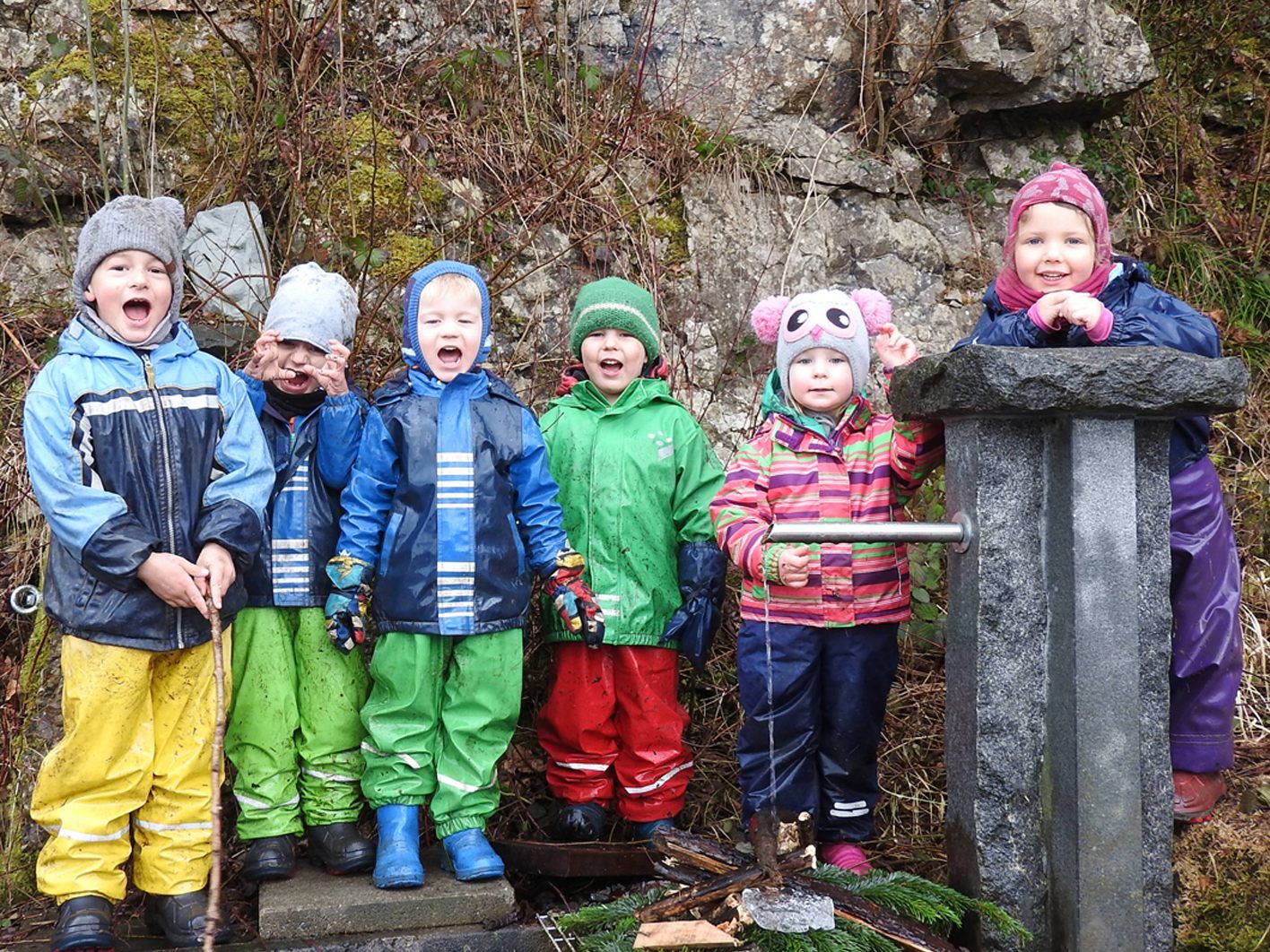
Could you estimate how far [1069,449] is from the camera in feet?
9.89

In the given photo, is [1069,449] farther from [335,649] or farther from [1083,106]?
[1083,106]

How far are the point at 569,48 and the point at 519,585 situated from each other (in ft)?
11.8

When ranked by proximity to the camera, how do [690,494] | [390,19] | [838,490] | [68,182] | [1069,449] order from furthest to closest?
[390,19]
[68,182]
[690,494]
[838,490]
[1069,449]

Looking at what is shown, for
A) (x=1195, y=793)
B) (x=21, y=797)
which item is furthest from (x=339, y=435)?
(x=1195, y=793)

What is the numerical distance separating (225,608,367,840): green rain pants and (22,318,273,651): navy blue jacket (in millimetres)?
287

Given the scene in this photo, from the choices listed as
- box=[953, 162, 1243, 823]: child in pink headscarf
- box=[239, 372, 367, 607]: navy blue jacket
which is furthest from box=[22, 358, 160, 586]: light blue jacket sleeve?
box=[953, 162, 1243, 823]: child in pink headscarf

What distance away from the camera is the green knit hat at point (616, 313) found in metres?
4.17

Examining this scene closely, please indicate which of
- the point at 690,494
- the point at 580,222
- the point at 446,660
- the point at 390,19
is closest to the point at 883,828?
the point at 690,494

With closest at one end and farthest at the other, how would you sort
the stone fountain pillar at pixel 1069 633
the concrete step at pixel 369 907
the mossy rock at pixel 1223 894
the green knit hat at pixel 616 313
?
the stone fountain pillar at pixel 1069 633 < the mossy rock at pixel 1223 894 < the concrete step at pixel 369 907 < the green knit hat at pixel 616 313

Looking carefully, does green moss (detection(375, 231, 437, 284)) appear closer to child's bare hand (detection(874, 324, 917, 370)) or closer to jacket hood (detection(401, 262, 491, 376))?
jacket hood (detection(401, 262, 491, 376))

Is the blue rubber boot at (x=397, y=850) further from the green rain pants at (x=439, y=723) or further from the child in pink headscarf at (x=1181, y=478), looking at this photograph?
the child in pink headscarf at (x=1181, y=478)

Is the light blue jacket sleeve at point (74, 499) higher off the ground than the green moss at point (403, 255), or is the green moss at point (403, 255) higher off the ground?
the green moss at point (403, 255)

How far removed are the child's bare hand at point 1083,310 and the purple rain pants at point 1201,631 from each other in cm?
55

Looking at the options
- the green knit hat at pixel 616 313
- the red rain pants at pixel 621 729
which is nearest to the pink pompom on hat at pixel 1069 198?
the green knit hat at pixel 616 313
